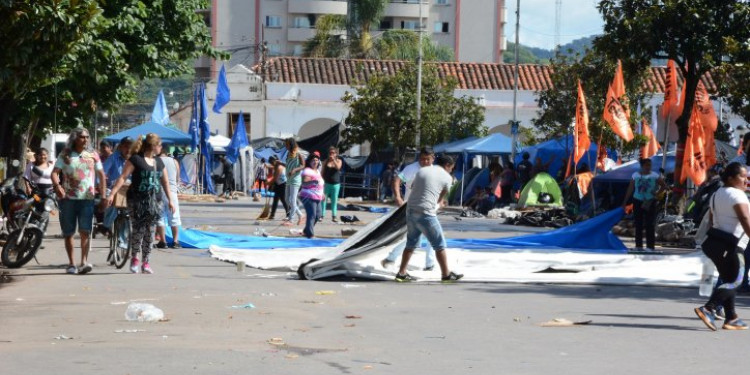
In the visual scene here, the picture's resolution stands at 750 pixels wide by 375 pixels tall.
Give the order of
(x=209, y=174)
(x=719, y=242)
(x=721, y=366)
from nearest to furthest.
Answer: (x=721, y=366), (x=719, y=242), (x=209, y=174)

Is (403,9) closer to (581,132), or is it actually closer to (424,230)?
(581,132)

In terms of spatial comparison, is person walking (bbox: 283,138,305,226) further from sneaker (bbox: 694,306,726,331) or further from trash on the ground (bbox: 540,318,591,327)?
sneaker (bbox: 694,306,726,331)

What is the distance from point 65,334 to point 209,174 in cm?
3791

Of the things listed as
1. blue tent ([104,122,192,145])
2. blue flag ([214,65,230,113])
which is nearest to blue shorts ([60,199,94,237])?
blue tent ([104,122,192,145])

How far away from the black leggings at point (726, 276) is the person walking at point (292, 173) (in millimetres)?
14787

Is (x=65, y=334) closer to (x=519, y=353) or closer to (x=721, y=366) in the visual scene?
(x=519, y=353)

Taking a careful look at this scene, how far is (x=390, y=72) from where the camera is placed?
65688mm

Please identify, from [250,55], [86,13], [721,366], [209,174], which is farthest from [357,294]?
[250,55]

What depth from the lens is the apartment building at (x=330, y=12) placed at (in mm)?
93625

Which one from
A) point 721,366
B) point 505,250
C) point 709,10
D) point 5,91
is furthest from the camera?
point 709,10

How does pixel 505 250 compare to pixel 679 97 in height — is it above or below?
below

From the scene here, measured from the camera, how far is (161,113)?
4825cm

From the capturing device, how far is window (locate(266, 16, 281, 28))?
313 feet

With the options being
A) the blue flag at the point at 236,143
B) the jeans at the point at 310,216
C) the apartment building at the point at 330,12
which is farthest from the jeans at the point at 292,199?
the apartment building at the point at 330,12
